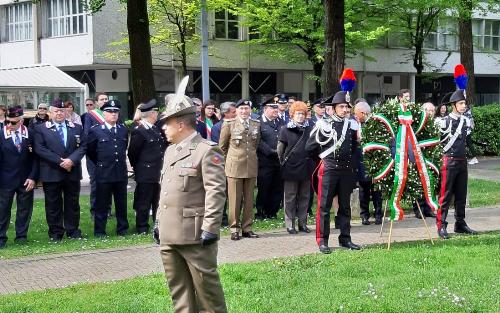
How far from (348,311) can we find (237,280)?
5.84 ft

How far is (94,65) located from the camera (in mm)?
36438

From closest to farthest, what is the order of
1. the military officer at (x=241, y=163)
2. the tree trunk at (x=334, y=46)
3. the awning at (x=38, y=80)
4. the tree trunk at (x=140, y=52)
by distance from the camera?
the military officer at (x=241, y=163) → the tree trunk at (x=334, y=46) → the tree trunk at (x=140, y=52) → the awning at (x=38, y=80)

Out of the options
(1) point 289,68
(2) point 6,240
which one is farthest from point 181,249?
(1) point 289,68

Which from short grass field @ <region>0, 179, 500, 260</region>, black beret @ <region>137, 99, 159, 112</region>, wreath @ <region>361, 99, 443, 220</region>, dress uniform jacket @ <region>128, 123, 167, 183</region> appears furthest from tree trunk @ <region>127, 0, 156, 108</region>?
wreath @ <region>361, 99, 443, 220</region>

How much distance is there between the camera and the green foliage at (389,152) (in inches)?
415

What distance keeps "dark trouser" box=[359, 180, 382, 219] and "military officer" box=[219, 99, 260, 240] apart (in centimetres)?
252

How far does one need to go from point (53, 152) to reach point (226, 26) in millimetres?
28595

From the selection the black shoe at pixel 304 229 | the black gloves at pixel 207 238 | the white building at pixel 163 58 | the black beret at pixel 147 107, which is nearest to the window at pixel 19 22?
the white building at pixel 163 58

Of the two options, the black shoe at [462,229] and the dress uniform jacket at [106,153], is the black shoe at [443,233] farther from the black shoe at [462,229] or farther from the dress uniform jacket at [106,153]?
the dress uniform jacket at [106,153]

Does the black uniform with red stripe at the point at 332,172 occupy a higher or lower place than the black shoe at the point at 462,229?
higher

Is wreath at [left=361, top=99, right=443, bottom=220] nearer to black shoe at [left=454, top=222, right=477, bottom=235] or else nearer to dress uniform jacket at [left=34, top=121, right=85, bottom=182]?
black shoe at [left=454, top=222, right=477, bottom=235]

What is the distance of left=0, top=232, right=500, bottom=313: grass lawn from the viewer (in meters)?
7.07

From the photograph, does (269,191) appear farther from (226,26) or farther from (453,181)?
(226,26)

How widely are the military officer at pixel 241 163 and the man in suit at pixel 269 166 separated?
3.90 ft
